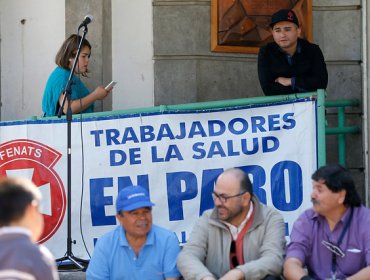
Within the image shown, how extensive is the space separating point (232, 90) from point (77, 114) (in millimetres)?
1942

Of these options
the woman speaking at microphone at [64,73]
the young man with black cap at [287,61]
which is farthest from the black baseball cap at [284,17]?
the woman speaking at microphone at [64,73]

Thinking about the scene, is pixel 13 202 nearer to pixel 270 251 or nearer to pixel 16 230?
pixel 16 230

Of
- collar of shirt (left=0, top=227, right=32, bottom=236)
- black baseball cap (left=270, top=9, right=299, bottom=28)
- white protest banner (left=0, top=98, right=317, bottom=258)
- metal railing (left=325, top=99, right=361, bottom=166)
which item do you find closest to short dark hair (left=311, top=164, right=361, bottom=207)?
white protest banner (left=0, top=98, right=317, bottom=258)

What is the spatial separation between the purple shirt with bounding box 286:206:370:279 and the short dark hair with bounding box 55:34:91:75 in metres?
3.23

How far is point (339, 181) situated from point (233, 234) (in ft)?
2.71

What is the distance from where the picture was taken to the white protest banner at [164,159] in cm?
850

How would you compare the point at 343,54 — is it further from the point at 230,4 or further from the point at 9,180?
the point at 9,180

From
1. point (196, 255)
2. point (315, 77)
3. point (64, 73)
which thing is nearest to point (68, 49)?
point (64, 73)

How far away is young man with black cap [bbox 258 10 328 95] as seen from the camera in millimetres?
8930

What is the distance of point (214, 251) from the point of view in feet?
23.6

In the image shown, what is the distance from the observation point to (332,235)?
7035 millimetres

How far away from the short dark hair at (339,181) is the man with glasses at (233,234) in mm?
463

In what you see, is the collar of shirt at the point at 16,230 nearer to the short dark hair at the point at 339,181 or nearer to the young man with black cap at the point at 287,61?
the short dark hair at the point at 339,181

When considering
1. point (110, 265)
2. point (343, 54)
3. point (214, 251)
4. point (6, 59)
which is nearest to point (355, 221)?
point (214, 251)
